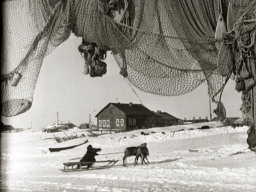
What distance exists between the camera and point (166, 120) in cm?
279

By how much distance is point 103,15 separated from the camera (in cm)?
176

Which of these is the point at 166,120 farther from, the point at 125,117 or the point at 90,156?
the point at 90,156

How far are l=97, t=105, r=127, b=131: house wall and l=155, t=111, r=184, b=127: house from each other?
31cm

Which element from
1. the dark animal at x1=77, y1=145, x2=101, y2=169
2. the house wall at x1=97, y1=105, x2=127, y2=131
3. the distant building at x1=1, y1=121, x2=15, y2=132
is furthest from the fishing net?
the dark animal at x1=77, y1=145, x2=101, y2=169

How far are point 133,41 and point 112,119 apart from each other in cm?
118

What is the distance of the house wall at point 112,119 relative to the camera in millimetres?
2738

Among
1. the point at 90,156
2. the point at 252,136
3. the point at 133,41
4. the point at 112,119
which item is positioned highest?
the point at 133,41

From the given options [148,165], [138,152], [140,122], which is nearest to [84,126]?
[140,122]

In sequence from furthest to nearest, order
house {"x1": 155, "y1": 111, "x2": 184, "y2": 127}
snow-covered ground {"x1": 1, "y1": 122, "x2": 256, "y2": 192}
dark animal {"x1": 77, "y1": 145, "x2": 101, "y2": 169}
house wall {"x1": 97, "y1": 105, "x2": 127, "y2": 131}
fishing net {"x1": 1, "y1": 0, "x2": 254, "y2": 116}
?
dark animal {"x1": 77, "y1": 145, "x2": 101, "y2": 169}, house wall {"x1": 97, "y1": 105, "x2": 127, "y2": 131}, house {"x1": 155, "y1": 111, "x2": 184, "y2": 127}, snow-covered ground {"x1": 1, "y1": 122, "x2": 256, "y2": 192}, fishing net {"x1": 1, "y1": 0, "x2": 254, "y2": 116}

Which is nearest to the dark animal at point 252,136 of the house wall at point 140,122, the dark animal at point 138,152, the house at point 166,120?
the house at point 166,120

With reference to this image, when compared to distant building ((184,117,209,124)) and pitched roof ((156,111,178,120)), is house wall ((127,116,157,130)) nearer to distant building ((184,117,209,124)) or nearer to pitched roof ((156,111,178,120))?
pitched roof ((156,111,178,120))

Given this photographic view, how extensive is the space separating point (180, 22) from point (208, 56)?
22 cm

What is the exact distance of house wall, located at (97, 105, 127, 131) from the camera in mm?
2738

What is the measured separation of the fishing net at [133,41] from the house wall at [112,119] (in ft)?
2.84
